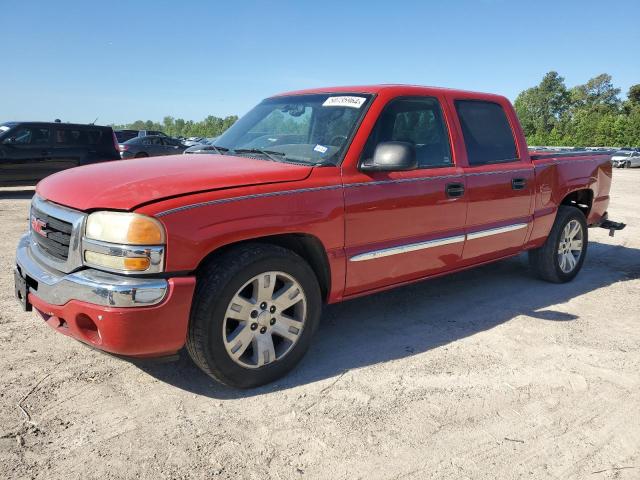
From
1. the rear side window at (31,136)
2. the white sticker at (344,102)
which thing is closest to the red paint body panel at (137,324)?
the white sticker at (344,102)

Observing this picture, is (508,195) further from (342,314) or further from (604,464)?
(604,464)

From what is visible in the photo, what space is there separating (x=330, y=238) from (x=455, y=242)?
128 cm

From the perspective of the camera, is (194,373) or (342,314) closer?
(194,373)

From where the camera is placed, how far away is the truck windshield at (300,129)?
3.37m

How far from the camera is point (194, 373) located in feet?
10.2

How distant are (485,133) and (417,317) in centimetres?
166

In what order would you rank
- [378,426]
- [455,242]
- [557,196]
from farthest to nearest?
[557,196]
[455,242]
[378,426]

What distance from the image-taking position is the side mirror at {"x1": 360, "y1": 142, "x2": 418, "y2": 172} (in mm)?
3156

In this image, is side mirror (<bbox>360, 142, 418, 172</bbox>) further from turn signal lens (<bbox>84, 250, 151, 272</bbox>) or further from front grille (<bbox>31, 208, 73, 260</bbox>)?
front grille (<bbox>31, 208, 73, 260</bbox>)

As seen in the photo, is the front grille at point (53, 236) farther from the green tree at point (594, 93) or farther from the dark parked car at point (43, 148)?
the green tree at point (594, 93)

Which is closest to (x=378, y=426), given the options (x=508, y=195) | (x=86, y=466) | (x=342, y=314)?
(x=86, y=466)

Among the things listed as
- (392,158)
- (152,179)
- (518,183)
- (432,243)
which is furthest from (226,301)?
(518,183)

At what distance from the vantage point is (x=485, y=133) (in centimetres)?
431

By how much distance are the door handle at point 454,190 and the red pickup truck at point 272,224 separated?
15 millimetres
